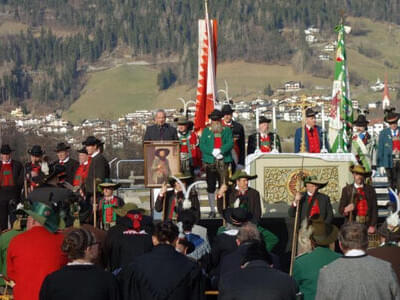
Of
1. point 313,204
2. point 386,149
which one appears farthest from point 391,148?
point 313,204

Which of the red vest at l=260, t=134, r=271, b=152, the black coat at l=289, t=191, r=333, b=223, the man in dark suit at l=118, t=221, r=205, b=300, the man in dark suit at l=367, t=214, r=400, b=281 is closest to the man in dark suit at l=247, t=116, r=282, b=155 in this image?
the red vest at l=260, t=134, r=271, b=152

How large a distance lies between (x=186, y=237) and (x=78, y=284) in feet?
9.59

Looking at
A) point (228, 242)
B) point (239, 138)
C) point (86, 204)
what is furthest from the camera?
point (239, 138)

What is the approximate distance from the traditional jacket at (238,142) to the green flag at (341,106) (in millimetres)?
2471

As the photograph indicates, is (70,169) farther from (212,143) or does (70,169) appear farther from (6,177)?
(212,143)

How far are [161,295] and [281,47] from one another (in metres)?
190

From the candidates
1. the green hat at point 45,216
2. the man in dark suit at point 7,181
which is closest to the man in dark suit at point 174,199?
A: the man in dark suit at point 7,181

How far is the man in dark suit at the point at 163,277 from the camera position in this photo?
27.9ft

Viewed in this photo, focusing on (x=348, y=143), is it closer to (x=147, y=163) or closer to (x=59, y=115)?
(x=147, y=163)

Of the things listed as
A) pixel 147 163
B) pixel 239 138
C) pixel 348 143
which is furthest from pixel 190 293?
pixel 348 143

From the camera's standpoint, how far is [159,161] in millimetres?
16359

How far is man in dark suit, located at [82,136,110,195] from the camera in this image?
15797 millimetres

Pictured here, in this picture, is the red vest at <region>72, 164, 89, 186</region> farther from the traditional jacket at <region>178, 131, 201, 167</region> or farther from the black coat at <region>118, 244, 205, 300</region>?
the black coat at <region>118, 244, 205, 300</region>

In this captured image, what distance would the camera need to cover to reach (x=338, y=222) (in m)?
16.5
